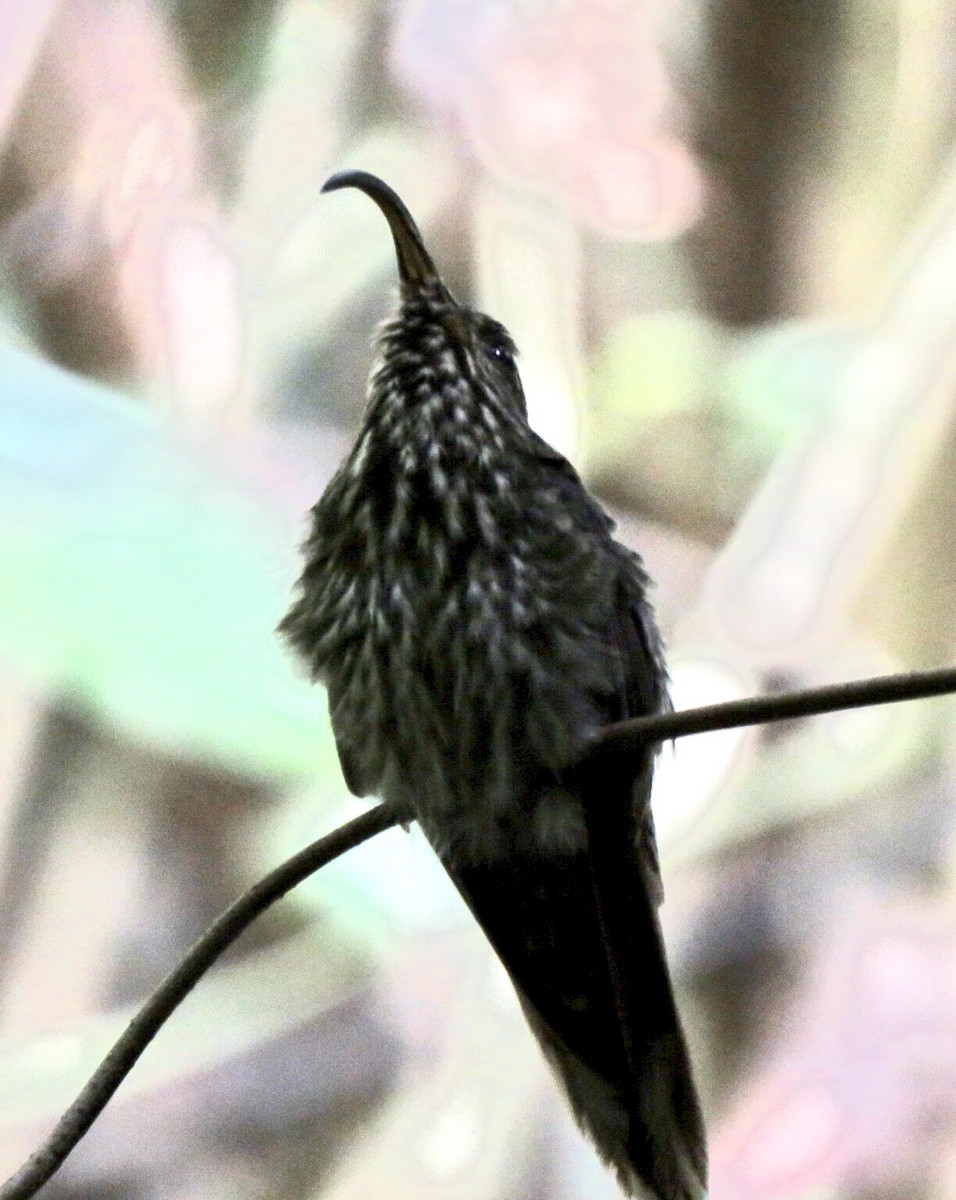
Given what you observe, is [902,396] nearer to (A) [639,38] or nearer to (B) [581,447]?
(B) [581,447]

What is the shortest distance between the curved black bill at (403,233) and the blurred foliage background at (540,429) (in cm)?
106

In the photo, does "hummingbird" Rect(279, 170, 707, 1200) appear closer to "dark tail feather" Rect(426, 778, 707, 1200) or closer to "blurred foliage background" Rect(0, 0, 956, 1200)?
"dark tail feather" Rect(426, 778, 707, 1200)

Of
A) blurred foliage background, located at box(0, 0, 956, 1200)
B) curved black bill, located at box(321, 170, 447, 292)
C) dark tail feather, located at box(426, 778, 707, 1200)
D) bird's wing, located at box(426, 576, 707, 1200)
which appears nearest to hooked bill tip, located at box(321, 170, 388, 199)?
curved black bill, located at box(321, 170, 447, 292)

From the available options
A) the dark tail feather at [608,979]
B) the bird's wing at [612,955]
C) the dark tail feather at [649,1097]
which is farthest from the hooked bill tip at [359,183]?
the dark tail feather at [649,1097]

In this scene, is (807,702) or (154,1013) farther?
(154,1013)

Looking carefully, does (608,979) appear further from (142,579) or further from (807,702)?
(142,579)

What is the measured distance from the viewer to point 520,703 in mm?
1562

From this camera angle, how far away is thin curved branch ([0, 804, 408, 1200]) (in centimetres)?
119

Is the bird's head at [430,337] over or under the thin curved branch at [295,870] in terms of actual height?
over

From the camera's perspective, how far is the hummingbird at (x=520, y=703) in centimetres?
158

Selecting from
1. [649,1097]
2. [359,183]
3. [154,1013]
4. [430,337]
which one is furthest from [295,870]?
[359,183]

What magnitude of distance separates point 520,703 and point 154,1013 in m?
0.53

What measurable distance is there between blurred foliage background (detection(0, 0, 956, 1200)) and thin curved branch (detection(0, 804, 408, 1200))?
155 cm

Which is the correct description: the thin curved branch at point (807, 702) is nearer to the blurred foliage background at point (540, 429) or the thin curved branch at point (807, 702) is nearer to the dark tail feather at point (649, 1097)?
the dark tail feather at point (649, 1097)
